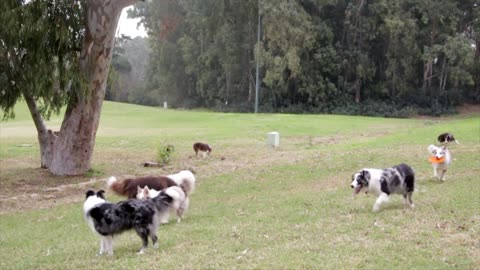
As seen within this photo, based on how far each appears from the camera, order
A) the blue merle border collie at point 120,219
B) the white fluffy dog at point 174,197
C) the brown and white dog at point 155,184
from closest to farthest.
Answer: the blue merle border collie at point 120,219
the white fluffy dog at point 174,197
the brown and white dog at point 155,184

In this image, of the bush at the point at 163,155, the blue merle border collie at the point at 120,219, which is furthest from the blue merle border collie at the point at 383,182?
the bush at the point at 163,155

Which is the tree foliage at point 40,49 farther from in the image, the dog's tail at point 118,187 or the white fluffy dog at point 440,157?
the white fluffy dog at point 440,157

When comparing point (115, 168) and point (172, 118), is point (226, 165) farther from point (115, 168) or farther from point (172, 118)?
point (172, 118)

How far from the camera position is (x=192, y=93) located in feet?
218

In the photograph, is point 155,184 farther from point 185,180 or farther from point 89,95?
point 89,95

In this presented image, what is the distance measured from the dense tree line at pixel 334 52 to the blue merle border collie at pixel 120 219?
42.5m

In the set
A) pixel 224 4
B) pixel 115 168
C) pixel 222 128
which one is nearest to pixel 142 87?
pixel 224 4

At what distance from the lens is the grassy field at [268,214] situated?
6855mm

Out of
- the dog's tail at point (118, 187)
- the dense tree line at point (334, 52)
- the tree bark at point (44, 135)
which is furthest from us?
the dense tree line at point (334, 52)

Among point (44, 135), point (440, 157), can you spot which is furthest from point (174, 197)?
point (44, 135)

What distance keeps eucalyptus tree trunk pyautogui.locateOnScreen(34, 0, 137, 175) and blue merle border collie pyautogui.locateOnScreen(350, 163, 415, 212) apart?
9596 mm

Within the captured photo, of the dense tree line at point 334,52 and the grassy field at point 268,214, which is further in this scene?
the dense tree line at point 334,52

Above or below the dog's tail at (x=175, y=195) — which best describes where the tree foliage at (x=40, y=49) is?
above

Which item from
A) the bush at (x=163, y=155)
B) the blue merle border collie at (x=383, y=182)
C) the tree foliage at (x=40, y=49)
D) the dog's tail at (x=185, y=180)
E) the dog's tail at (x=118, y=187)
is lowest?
the bush at (x=163, y=155)
